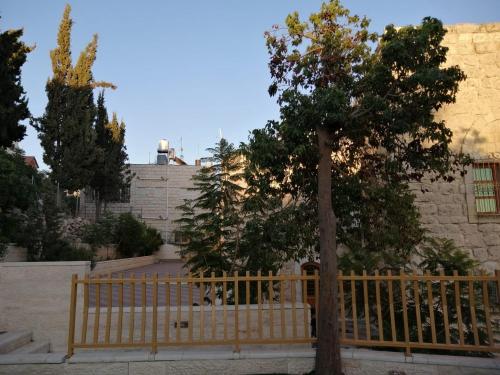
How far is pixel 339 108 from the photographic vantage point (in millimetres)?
5676

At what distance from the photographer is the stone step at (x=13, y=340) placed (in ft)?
20.2

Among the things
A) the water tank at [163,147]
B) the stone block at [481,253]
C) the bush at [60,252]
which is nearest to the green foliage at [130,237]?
the bush at [60,252]

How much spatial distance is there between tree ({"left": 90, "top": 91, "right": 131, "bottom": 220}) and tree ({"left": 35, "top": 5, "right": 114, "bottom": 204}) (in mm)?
3772

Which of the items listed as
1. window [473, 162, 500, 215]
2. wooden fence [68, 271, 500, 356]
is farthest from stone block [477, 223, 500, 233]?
wooden fence [68, 271, 500, 356]

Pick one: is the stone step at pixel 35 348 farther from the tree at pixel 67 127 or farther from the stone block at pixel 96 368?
the tree at pixel 67 127

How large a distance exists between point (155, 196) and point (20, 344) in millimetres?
29171

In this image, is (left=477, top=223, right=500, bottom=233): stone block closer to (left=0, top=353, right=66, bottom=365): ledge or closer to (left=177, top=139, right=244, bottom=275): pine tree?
(left=177, top=139, right=244, bottom=275): pine tree

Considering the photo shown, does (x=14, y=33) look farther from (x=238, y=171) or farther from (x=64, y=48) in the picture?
(x=238, y=171)

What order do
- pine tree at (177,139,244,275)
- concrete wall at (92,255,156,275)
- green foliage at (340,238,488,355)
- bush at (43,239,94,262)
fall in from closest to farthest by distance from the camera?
green foliage at (340,238,488,355), pine tree at (177,139,244,275), bush at (43,239,94,262), concrete wall at (92,255,156,275)

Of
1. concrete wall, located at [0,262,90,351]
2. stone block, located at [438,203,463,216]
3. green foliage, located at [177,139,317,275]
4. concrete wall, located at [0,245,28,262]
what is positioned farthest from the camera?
concrete wall, located at [0,245,28,262]

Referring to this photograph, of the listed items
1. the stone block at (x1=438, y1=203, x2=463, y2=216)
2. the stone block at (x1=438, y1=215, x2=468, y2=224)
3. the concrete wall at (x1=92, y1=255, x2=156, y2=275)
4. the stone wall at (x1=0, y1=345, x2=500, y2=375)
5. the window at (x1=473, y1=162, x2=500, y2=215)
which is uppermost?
the window at (x1=473, y1=162, x2=500, y2=215)

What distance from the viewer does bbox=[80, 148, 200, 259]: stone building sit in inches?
1364

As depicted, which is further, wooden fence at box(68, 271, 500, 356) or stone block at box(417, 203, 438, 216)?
stone block at box(417, 203, 438, 216)

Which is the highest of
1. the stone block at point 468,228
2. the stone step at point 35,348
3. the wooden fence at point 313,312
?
the stone block at point 468,228
